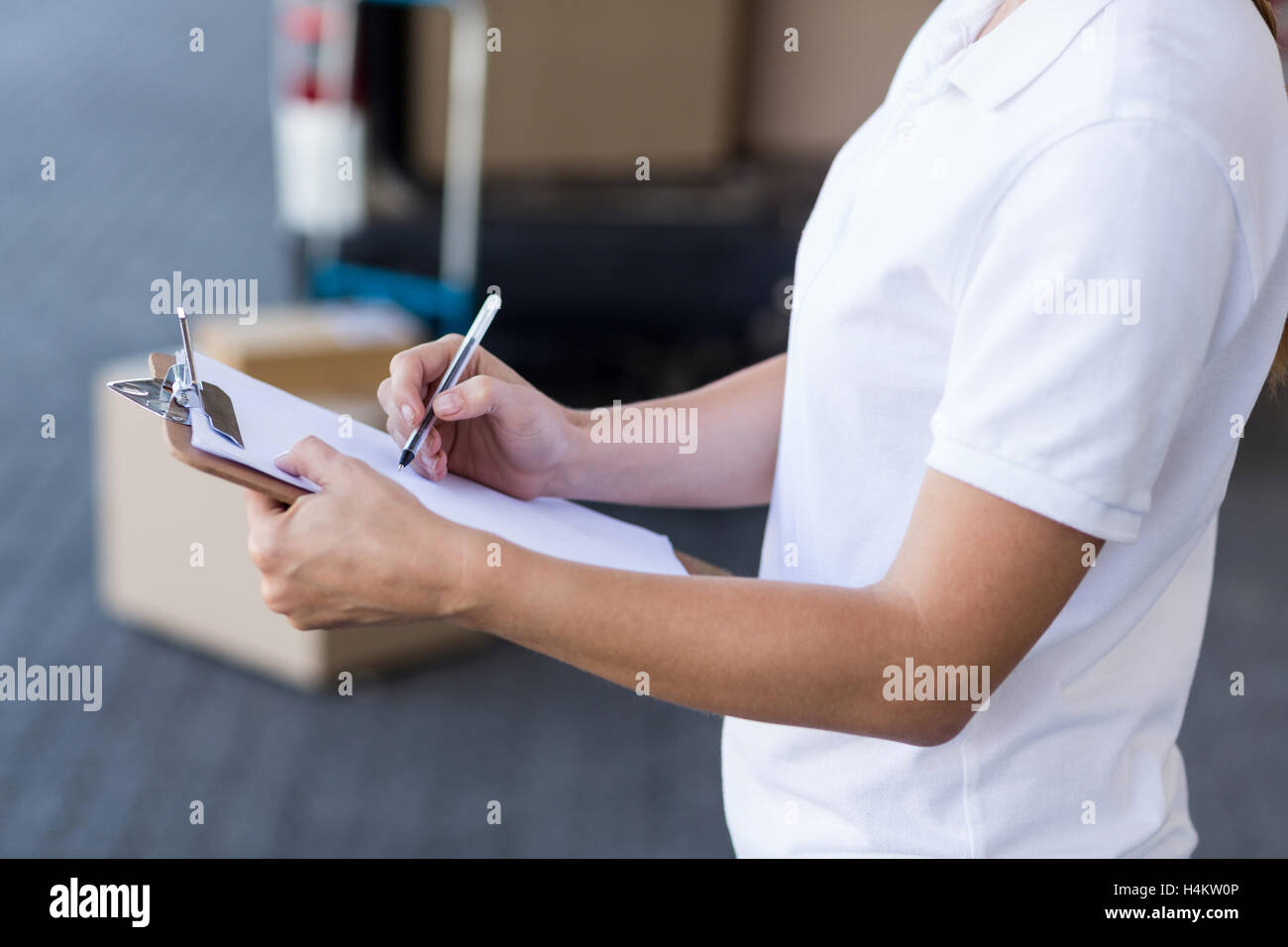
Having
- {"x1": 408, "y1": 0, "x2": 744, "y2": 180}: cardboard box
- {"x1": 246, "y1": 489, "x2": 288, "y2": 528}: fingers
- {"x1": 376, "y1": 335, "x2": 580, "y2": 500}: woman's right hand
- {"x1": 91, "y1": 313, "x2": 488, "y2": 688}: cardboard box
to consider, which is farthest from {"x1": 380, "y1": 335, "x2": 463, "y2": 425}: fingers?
{"x1": 408, "y1": 0, "x2": 744, "y2": 180}: cardboard box

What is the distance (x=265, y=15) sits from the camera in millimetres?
9523

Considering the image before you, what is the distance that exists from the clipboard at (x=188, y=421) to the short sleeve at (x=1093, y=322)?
0.35m

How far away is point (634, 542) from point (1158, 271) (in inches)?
14.8

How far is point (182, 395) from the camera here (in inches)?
29.3

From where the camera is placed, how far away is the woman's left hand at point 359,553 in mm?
707

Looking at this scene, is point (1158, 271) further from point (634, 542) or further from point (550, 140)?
point (550, 140)

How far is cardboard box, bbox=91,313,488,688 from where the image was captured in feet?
8.38

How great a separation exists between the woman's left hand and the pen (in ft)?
0.33

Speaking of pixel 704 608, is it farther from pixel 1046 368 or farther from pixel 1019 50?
pixel 1019 50

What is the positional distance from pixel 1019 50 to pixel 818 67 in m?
3.50

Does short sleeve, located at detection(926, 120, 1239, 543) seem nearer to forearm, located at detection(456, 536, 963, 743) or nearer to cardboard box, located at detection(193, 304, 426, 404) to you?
forearm, located at detection(456, 536, 963, 743)

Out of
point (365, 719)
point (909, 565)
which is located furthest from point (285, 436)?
point (365, 719)

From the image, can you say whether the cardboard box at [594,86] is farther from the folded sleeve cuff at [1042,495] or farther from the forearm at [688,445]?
the folded sleeve cuff at [1042,495]

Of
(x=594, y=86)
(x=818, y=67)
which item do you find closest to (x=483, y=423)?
(x=594, y=86)
